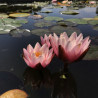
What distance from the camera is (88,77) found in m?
0.72

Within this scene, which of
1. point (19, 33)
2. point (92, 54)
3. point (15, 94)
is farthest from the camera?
point (19, 33)

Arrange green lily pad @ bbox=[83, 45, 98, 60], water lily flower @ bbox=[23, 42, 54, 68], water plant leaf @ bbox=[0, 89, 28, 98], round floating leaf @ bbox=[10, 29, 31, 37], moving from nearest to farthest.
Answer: water plant leaf @ bbox=[0, 89, 28, 98] → water lily flower @ bbox=[23, 42, 54, 68] → green lily pad @ bbox=[83, 45, 98, 60] → round floating leaf @ bbox=[10, 29, 31, 37]

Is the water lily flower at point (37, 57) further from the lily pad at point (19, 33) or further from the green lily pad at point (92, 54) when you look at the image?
the lily pad at point (19, 33)

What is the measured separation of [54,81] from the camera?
671mm

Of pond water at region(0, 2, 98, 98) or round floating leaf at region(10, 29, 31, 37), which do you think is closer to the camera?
pond water at region(0, 2, 98, 98)

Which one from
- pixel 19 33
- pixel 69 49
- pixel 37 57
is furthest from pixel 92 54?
pixel 19 33

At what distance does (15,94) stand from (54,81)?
0.19m

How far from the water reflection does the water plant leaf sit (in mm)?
58

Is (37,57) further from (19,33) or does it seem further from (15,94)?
(19,33)

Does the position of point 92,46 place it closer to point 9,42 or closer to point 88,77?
point 88,77

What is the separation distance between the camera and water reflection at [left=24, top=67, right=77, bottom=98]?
2.00 feet

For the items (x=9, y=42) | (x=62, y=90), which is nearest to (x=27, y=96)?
(x=62, y=90)

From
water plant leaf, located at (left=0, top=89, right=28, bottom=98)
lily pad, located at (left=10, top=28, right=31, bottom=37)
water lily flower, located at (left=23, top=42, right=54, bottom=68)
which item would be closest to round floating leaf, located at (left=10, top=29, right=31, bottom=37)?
lily pad, located at (left=10, top=28, right=31, bottom=37)

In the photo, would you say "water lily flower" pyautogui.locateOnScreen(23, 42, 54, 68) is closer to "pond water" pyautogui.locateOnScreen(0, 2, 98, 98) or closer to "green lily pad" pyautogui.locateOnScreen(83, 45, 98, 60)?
"pond water" pyautogui.locateOnScreen(0, 2, 98, 98)
